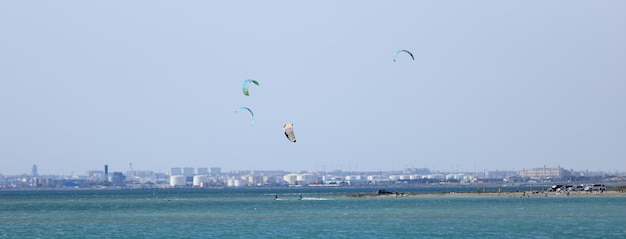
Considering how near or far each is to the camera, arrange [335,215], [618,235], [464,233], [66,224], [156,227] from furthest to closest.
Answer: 1. [335,215]
2. [66,224]
3. [156,227]
4. [464,233]
5. [618,235]

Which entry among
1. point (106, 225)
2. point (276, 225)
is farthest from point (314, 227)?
point (106, 225)

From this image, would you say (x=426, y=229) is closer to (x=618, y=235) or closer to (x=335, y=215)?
(x=618, y=235)

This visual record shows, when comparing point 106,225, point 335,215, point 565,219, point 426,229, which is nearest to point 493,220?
point 565,219

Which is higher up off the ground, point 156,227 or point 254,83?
point 254,83

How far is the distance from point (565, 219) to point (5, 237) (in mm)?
32409

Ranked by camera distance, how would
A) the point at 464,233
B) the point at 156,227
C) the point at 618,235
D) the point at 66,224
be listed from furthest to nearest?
the point at 66,224
the point at 156,227
the point at 464,233
the point at 618,235

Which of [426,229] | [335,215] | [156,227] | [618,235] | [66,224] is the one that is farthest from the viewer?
[335,215]

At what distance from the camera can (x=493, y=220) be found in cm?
7381

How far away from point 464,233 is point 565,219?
1376 centimetres

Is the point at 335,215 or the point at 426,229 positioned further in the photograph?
the point at 335,215

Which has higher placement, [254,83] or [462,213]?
[254,83]

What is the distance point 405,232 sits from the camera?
63.9 meters

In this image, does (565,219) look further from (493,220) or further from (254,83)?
(254,83)

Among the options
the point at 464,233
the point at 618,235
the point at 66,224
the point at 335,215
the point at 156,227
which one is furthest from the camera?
the point at 335,215
